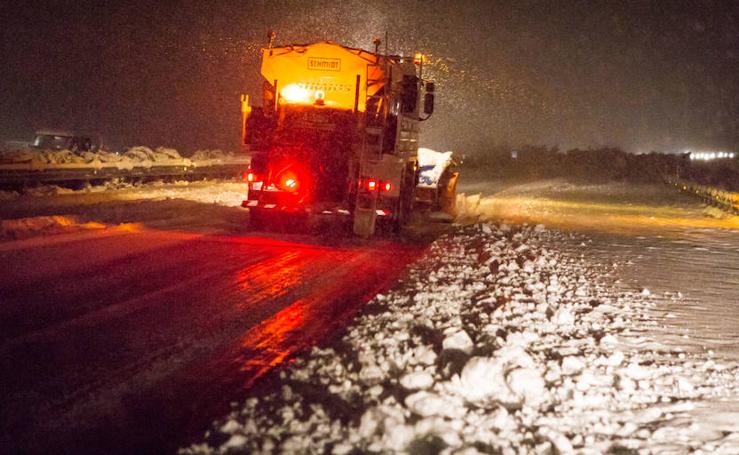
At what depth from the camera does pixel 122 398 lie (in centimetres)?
576

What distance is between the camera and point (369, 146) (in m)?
15.4

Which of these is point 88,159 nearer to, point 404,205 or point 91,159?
point 91,159

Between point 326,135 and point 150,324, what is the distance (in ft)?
27.7

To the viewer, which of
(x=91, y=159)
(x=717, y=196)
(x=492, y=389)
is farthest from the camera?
(x=91, y=159)

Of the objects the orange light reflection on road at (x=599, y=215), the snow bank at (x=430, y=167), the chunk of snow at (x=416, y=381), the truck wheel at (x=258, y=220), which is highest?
the snow bank at (x=430, y=167)

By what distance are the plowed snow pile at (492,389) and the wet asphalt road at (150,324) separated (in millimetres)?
479

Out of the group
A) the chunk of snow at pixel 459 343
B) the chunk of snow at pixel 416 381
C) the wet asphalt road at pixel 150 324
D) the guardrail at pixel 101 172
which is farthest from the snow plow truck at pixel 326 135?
the guardrail at pixel 101 172

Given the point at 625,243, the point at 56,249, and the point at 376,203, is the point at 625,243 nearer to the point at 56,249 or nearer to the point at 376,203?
the point at 376,203

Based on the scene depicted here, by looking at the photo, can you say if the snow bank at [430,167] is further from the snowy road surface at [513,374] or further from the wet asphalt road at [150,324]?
the snowy road surface at [513,374]

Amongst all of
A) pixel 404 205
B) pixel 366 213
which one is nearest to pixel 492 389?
pixel 366 213

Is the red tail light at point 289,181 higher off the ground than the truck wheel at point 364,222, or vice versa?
the red tail light at point 289,181

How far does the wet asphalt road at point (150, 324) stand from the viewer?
17.5 feet

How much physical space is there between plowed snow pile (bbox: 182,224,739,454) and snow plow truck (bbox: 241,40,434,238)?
246 inches

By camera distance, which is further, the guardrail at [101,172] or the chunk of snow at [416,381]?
the guardrail at [101,172]
